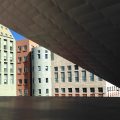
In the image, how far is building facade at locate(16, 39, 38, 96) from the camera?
65312 millimetres

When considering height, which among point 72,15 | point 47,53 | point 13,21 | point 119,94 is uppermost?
point 47,53

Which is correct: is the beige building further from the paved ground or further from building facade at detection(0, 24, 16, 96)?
the paved ground

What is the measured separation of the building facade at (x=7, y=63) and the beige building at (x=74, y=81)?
49.5ft

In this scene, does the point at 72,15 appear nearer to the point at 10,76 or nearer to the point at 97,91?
the point at 10,76

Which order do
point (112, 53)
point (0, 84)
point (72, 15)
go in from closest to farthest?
point (72, 15)
point (112, 53)
point (0, 84)

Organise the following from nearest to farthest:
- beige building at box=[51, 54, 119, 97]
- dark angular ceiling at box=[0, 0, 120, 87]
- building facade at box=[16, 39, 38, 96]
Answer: dark angular ceiling at box=[0, 0, 120, 87] → beige building at box=[51, 54, 119, 97] → building facade at box=[16, 39, 38, 96]

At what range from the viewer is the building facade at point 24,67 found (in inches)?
2571

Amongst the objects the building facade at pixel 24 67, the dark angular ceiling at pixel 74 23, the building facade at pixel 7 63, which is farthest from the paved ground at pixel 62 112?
the building facade at pixel 24 67

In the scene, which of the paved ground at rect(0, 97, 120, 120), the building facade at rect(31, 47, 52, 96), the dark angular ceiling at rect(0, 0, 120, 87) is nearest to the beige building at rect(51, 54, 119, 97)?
the building facade at rect(31, 47, 52, 96)

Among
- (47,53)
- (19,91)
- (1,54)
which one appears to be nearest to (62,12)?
(1,54)

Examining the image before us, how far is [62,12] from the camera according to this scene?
24.2ft

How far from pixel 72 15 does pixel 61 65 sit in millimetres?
54575

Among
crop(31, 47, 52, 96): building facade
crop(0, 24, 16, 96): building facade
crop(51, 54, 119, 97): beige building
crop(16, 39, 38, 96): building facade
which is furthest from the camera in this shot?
crop(16, 39, 38, 96): building facade

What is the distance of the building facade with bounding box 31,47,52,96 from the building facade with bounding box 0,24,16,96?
13.5 metres
